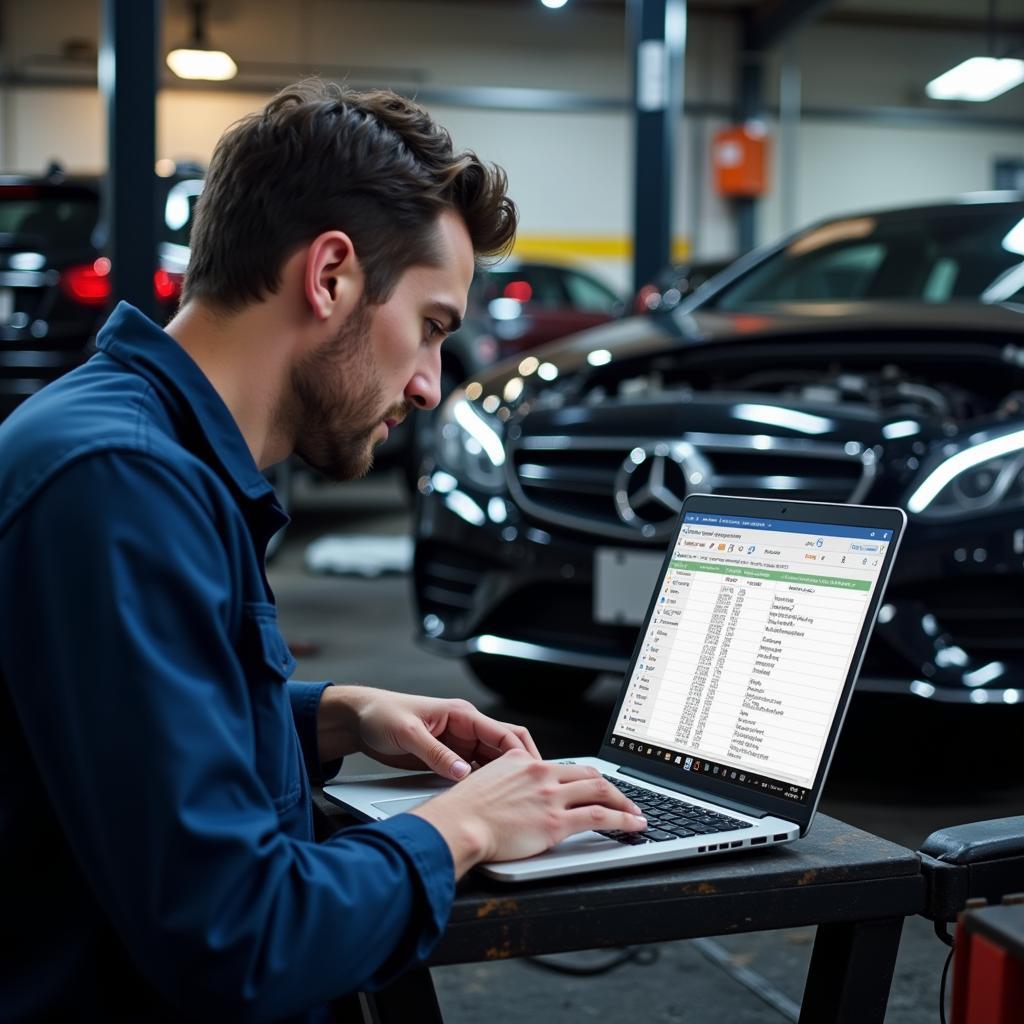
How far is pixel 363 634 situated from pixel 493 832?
4.11m

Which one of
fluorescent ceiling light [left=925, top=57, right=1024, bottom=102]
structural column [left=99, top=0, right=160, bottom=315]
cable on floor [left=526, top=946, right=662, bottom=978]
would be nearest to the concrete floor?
cable on floor [left=526, top=946, right=662, bottom=978]

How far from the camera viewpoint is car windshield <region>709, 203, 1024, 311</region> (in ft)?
12.4

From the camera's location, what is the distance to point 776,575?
4.22 feet

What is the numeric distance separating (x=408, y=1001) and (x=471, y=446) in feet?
7.89

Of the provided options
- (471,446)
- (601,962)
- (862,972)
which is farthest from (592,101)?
(862,972)

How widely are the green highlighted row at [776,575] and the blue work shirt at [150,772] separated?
17.6 inches

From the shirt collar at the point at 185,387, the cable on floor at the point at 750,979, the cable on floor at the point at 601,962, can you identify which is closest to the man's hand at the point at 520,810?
the shirt collar at the point at 185,387

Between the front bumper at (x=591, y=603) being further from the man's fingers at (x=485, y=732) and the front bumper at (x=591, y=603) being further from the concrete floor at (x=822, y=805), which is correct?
the man's fingers at (x=485, y=732)

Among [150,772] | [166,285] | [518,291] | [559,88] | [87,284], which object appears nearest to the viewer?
[150,772]

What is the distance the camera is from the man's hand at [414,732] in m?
1.25

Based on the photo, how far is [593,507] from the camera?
3.20 m

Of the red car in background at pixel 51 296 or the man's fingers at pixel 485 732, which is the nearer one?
the man's fingers at pixel 485 732

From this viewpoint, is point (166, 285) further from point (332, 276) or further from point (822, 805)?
point (332, 276)

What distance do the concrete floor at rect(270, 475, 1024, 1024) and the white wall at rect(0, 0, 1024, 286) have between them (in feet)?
36.4
